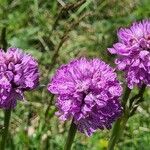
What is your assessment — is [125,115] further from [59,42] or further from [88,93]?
[59,42]

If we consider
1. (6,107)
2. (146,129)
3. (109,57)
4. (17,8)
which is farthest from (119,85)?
(17,8)

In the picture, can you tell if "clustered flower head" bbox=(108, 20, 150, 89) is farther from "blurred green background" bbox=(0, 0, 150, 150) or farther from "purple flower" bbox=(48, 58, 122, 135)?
"blurred green background" bbox=(0, 0, 150, 150)

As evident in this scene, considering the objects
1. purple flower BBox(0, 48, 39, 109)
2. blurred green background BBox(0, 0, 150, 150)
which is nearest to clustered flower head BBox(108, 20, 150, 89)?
purple flower BBox(0, 48, 39, 109)

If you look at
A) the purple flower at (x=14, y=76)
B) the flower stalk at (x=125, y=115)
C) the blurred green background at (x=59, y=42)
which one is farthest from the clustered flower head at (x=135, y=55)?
the blurred green background at (x=59, y=42)

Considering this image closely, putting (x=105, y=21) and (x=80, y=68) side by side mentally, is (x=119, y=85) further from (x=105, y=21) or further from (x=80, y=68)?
(x=105, y=21)

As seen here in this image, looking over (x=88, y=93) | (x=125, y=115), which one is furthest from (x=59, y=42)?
(x=88, y=93)

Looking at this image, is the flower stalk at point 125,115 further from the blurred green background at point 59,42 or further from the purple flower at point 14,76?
the blurred green background at point 59,42
